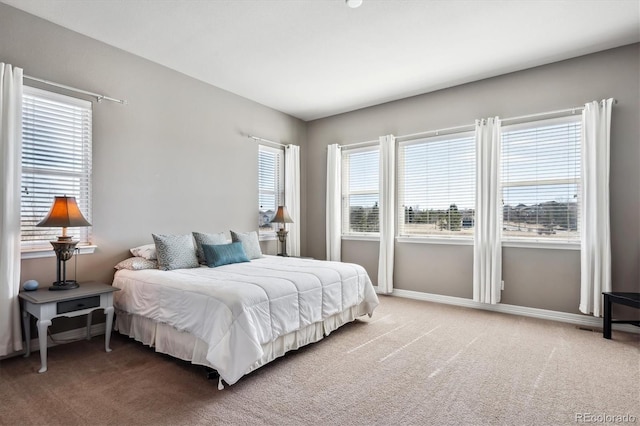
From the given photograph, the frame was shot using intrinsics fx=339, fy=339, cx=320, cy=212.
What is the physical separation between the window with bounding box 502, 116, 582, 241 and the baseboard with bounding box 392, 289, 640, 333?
844mm

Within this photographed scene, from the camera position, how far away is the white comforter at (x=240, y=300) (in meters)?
2.27

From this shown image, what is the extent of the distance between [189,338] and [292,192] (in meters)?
→ 3.43

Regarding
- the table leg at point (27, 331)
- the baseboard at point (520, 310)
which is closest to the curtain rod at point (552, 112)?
the baseboard at point (520, 310)

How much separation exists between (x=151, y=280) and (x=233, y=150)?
7.84 feet

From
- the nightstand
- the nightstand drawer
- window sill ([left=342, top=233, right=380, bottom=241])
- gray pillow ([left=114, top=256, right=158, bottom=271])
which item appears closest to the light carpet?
the nightstand

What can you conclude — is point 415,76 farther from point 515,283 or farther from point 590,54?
point 515,283

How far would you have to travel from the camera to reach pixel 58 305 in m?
2.61

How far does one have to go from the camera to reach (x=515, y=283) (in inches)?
161

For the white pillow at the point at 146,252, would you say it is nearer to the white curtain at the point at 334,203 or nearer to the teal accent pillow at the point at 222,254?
the teal accent pillow at the point at 222,254

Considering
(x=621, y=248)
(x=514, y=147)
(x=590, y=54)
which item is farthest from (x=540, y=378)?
(x=590, y=54)

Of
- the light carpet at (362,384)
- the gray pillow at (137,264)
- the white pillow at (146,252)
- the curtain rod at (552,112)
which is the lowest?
the light carpet at (362,384)

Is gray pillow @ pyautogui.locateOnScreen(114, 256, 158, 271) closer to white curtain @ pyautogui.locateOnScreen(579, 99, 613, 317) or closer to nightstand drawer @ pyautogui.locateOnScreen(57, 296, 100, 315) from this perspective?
nightstand drawer @ pyautogui.locateOnScreen(57, 296, 100, 315)

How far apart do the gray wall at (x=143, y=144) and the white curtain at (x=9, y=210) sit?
0.76ft

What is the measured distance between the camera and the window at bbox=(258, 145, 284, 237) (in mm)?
5281
